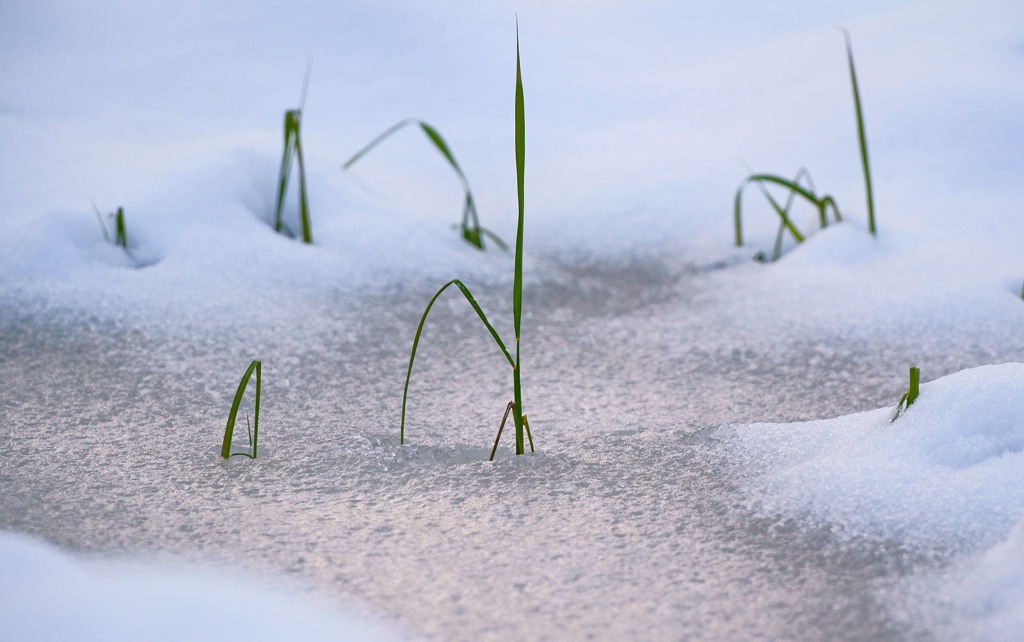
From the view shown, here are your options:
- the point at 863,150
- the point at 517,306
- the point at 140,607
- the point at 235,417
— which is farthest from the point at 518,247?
the point at 863,150

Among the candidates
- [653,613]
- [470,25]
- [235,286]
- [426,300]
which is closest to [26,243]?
[235,286]

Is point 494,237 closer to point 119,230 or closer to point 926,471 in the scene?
point 119,230

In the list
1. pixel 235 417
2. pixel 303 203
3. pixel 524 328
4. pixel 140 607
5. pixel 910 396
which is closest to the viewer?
pixel 140 607

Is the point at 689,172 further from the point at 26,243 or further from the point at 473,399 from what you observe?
the point at 26,243

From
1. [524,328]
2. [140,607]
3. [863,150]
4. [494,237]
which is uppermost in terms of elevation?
[863,150]

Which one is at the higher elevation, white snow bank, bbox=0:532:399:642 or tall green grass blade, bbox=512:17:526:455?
tall green grass blade, bbox=512:17:526:455

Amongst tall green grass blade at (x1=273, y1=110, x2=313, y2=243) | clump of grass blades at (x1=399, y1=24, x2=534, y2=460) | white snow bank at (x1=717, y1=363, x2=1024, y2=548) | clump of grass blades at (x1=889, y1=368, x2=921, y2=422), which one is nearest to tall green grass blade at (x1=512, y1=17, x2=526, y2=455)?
clump of grass blades at (x1=399, y1=24, x2=534, y2=460)

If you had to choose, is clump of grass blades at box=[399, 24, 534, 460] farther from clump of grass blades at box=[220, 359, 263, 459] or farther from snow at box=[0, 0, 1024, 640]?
clump of grass blades at box=[220, 359, 263, 459]

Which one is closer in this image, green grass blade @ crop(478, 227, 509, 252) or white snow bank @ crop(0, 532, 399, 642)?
white snow bank @ crop(0, 532, 399, 642)
